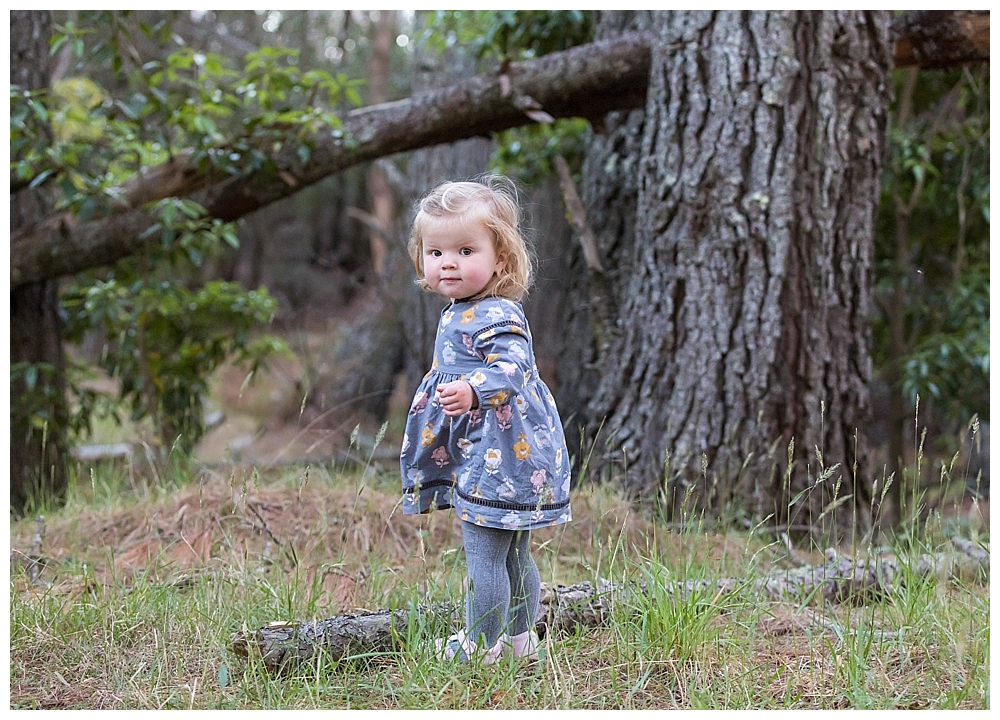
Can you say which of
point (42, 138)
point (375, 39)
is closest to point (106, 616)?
point (42, 138)

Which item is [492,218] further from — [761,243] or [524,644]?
[761,243]

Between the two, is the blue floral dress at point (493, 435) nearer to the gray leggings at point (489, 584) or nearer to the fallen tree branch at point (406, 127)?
the gray leggings at point (489, 584)

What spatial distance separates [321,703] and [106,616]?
718mm

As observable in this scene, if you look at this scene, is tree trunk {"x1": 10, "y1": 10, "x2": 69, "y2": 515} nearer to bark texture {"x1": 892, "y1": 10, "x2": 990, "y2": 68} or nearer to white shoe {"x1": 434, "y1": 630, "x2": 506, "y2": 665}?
white shoe {"x1": 434, "y1": 630, "x2": 506, "y2": 665}

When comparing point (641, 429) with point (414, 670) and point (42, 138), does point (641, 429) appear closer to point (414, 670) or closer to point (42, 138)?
point (414, 670)

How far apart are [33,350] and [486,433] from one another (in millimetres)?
2999

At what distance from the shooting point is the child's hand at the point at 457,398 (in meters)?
1.83

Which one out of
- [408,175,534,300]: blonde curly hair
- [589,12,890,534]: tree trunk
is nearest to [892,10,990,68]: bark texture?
[589,12,890,534]: tree trunk

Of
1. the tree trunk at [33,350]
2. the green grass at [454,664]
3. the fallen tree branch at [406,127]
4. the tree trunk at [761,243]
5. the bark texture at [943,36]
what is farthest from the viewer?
the tree trunk at [33,350]

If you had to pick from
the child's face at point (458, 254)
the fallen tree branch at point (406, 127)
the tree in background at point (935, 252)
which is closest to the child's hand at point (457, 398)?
the child's face at point (458, 254)

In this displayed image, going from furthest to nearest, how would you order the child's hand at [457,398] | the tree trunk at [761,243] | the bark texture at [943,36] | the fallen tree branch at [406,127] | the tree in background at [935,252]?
the tree in background at [935,252] → the fallen tree branch at [406,127] → the bark texture at [943,36] → the tree trunk at [761,243] → the child's hand at [457,398]

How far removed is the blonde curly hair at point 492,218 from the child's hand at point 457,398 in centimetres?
32

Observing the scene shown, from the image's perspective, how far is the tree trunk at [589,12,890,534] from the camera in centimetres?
321

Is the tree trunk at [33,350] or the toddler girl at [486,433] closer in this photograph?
the toddler girl at [486,433]
